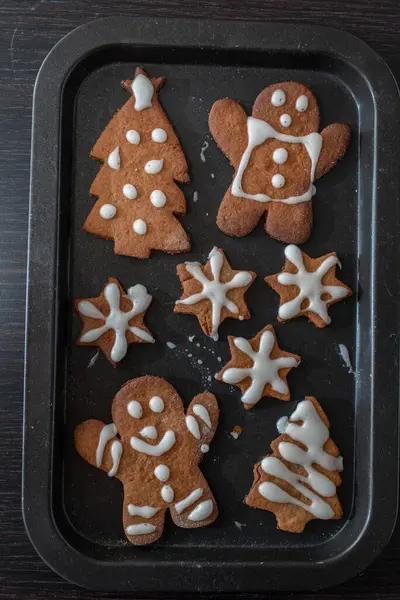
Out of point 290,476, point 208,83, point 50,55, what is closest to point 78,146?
point 50,55

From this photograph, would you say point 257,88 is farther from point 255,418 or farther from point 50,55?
point 255,418

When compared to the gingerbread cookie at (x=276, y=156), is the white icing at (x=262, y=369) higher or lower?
lower

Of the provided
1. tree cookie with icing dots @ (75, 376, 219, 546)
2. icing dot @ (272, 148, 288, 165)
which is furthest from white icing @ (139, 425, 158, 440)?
icing dot @ (272, 148, 288, 165)

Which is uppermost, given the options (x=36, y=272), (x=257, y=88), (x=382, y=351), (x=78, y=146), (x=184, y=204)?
(x=257, y=88)

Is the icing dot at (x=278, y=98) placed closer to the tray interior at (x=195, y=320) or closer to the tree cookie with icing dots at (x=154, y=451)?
the tray interior at (x=195, y=320)

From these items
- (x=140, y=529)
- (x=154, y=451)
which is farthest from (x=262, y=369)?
(x=140, y=529)

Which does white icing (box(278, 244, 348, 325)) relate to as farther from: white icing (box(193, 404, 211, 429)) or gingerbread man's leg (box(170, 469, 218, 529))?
gingerbread man's leg (box(170, 469, 218, 529))

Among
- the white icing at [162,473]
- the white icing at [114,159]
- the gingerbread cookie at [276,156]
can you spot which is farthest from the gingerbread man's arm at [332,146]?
the white icing at [162,473]
